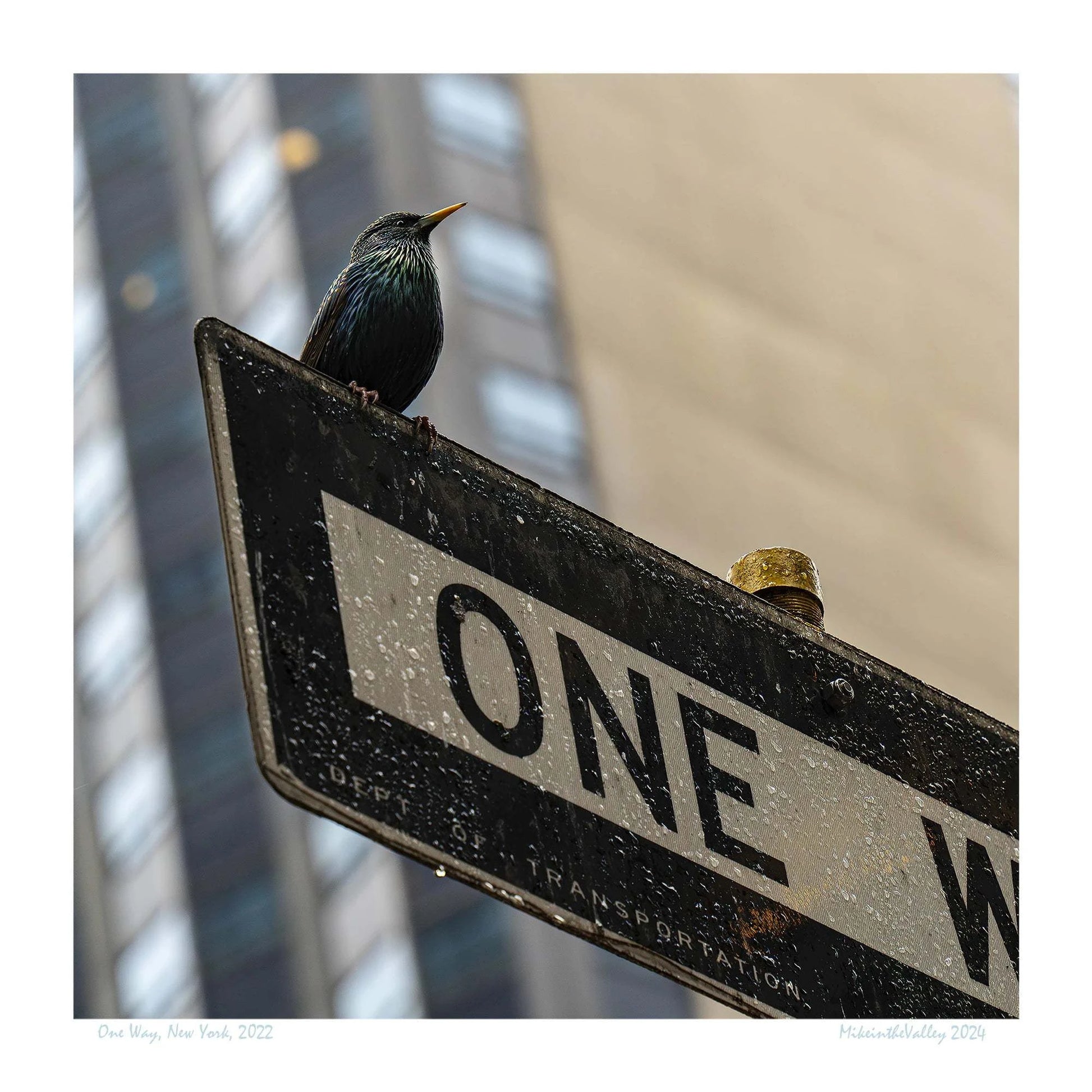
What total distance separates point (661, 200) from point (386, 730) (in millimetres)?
23280

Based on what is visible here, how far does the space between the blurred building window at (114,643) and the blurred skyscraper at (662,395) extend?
0.77m

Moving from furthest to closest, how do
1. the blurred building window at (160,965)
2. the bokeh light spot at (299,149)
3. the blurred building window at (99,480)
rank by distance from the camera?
the blurred building window at (99,480)
the bokeh light spot at (299,149)
the blurred building window at (160,965)

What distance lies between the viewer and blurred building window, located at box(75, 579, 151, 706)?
2752cm

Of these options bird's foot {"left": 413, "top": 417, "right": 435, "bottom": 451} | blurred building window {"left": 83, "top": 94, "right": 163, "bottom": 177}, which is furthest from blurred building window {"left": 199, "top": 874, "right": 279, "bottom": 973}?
bird's foot {"left": 413, "top": 417, "right": 435, "bottom": 451}

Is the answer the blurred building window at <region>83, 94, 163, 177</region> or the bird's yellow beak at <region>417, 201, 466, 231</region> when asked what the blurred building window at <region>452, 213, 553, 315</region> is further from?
the bird's yellow beak at <region>417, 201, 466, 231</region>

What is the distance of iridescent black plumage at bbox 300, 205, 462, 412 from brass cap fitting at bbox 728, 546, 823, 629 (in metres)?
1.77

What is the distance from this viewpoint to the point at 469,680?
172 cm

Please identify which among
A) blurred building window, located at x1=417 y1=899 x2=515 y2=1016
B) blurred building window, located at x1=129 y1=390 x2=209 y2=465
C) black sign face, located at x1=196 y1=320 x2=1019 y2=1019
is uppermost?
blurred building window, located at x1=129 y1=390 x2=209 y2=465

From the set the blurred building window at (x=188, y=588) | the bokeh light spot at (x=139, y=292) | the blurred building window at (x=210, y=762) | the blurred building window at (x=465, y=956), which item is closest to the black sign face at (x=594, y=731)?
the blurred building window at (x=465, y=956)

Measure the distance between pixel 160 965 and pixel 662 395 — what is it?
32.9ft

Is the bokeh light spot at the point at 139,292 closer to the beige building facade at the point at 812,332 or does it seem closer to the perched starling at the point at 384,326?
the beige building facade at the point at 812,332

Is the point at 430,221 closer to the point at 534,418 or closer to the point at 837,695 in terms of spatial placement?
the point at 837,695

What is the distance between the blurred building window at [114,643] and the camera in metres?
27.5

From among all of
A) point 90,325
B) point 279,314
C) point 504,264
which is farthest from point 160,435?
point 504,264
